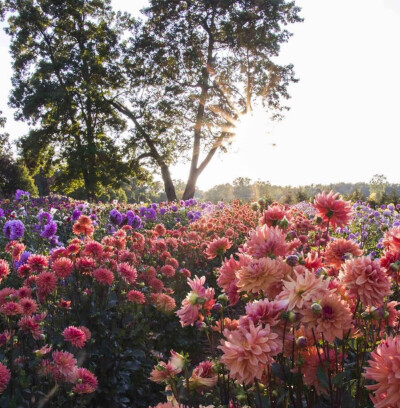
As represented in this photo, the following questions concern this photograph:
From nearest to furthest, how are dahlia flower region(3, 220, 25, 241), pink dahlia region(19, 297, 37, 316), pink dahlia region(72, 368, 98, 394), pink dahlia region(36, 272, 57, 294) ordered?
pink dahlia region(72, 368, 98, 394) → pink dahlia region(19, 297, 37, 316) → pink dahlia region(36, 272, 57, 294) → dahlia flower region(3, 220, 25, 241)

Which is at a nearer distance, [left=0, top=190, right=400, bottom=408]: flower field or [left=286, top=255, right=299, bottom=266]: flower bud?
[left=0, top=190, right=400, bottom=408]: flower field

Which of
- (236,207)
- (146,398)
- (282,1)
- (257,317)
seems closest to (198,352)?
(146,398)

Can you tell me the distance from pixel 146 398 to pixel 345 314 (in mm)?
2404

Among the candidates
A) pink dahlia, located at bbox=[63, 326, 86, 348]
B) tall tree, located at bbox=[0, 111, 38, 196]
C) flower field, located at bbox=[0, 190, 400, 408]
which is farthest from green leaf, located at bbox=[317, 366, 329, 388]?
tall tree, located at bbox=[0, 111, 38, 196]

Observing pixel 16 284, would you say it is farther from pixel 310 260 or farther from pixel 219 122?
pixel 219 122

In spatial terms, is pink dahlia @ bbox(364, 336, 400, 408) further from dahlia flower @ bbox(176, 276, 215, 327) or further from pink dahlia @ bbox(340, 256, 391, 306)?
dahlia flower @ bbox(176, 276, 215, 327)

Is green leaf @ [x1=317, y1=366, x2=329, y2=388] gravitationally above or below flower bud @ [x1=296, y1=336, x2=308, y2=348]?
below

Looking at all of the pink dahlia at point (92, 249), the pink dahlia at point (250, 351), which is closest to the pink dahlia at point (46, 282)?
the pink dahlia at point (92, 249)

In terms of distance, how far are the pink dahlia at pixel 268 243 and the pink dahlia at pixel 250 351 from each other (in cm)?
40

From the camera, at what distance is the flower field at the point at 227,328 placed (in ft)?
3.68

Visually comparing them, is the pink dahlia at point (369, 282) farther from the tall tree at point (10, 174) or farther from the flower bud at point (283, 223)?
the tall tree at point (10, 174)

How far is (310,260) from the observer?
159 cm

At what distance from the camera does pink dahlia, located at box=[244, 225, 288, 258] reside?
55.7 inches

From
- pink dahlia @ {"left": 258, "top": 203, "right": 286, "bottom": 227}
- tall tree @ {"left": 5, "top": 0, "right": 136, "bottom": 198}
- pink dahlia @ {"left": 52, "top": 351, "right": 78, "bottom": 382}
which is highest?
tall tree @ {"left": 5, "top": 0, "right": 136, "bottom": 198}
